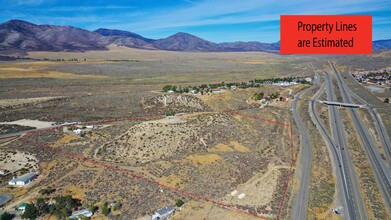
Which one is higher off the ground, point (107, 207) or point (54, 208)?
point (54, 208)

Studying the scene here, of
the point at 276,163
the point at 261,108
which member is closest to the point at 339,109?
the point at 261,108

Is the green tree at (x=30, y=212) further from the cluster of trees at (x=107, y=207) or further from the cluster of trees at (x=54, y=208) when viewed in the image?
the cluster of trees at (x=107, y=207)

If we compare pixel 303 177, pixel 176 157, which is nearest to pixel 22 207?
pixel 176 157

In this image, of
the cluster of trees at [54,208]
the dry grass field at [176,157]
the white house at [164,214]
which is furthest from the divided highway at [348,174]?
the cluster of trees at [54,208]

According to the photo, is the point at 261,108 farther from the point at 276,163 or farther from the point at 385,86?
the point at 385,86

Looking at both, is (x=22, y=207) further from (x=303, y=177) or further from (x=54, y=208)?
(x=303, y=177)

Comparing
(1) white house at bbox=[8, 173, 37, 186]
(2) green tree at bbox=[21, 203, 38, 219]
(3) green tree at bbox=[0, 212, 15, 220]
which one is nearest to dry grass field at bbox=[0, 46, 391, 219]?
(1) white house at bbox=[8, 173, 37, 186]
